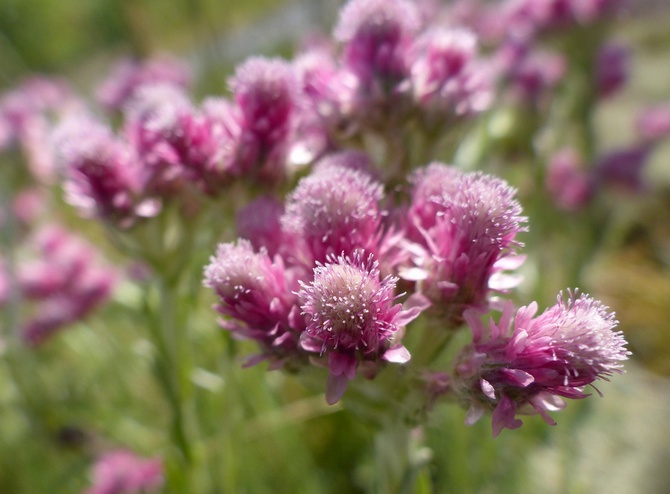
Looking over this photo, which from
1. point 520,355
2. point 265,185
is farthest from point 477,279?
point 265,185

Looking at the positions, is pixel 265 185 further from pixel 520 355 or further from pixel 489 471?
pixel 489 471

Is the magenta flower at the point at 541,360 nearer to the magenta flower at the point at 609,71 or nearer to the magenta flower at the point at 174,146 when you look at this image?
the magenta flower at the point at 174,146

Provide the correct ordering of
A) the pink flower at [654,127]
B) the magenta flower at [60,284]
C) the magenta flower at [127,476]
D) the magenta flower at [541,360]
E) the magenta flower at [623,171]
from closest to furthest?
the magenta flower at [541,360], the magenta flower at [127,476], the magenta flower at [60,284], the magenta flower at [623,171], the pink flower at [654,127]

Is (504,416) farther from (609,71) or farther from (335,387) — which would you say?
(609,71)

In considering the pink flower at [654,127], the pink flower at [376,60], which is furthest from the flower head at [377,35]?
the pink flower at [654,127]

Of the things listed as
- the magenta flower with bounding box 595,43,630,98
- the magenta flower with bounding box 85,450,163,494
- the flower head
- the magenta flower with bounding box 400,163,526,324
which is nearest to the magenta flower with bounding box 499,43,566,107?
the magenta flower with bounding box 595,43,630,98
